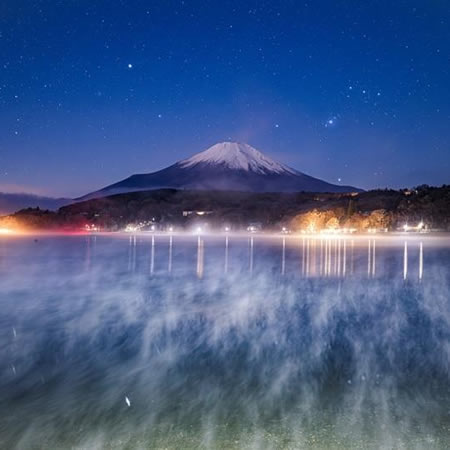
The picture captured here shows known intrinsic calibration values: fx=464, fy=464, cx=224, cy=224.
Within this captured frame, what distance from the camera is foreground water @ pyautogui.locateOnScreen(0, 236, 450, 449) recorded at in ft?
13.9

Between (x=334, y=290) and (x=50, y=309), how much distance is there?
802 cm

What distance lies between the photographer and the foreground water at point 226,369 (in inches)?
166

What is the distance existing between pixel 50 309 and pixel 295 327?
6079mm

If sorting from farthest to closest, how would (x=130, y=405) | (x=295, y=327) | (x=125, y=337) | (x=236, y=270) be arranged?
(x=236, y=270)
(x=295, y=327)
(x=125, y=337)
(x=130, y=405)

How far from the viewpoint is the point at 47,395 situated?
5355 millimetres

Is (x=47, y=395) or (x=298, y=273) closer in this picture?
(x=47, y=395)

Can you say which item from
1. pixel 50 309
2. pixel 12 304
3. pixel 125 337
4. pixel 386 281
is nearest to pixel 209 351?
pixel 125 337

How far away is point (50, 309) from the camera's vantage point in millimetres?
11328

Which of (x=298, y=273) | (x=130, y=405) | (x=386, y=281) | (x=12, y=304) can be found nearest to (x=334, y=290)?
(x=386, y=281)

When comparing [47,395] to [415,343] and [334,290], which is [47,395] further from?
[334,290]

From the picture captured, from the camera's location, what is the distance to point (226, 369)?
20.7 ft

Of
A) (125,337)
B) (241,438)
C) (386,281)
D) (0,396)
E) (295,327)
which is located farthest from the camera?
(386,281)

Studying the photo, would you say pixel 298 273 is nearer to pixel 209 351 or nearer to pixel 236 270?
pixel 236 270

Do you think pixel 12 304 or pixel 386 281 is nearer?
pixel 12 304
